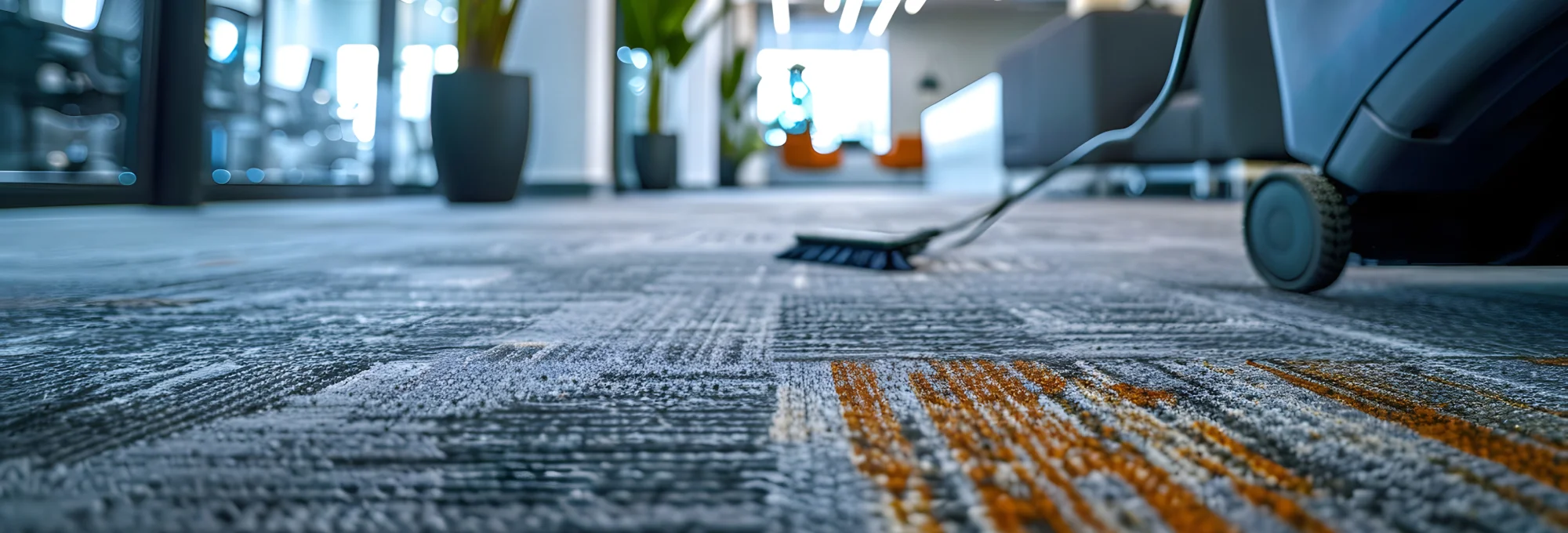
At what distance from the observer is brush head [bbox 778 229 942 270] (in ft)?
2.60

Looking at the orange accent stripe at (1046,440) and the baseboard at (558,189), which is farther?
the baseboard at (558,189)

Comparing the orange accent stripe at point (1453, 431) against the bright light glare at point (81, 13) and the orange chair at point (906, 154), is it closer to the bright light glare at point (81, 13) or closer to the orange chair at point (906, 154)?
the bright light glare at point (81, 13)

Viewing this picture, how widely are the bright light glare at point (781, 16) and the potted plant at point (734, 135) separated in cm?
157

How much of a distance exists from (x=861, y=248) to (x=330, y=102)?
3.29m

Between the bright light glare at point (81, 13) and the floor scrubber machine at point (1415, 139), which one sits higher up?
the bright light glare at point (81, 13)

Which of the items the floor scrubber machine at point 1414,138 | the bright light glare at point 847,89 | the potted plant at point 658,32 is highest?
the bright light glare at point 847,89

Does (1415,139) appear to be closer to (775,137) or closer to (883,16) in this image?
(883,16)

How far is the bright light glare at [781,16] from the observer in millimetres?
8805

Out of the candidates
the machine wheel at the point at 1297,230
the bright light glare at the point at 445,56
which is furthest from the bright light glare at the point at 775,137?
the machine wheel at the point at 1297,230

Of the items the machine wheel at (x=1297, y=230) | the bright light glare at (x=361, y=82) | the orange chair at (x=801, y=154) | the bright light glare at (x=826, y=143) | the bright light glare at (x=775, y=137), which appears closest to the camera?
the machine wheel at (x=1297, y=230)

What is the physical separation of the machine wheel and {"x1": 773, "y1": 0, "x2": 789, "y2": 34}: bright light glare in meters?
8.41

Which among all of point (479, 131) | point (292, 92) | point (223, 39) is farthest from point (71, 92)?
point (292, 92)

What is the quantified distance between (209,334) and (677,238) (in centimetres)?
82

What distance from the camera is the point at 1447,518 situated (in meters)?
0.18
